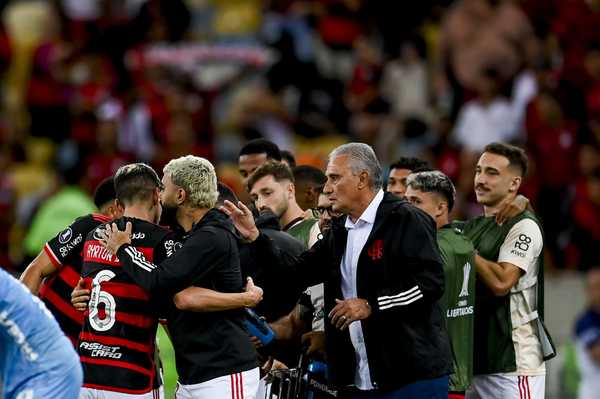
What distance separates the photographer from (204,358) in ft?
24.2

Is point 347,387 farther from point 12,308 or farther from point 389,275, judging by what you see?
point 12,308

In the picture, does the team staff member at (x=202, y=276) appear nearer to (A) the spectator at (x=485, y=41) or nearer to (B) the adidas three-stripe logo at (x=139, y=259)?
(B) the adidas three-stripe logo at (x=139, y=259)

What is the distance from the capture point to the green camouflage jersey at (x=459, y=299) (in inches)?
322

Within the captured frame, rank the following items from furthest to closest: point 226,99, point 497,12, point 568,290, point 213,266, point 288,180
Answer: point 226,99 < point 497,12 < point 568,290 < point 288,180 < point 213,266

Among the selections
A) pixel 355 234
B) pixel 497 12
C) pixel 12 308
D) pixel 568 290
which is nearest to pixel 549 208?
pixel 568 290

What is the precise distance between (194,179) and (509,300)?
229 centimetres

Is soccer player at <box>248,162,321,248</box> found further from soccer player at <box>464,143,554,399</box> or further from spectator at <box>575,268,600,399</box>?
spectator at <box>575,268,600,399</box>

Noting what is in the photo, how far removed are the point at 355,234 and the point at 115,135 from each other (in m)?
8.83

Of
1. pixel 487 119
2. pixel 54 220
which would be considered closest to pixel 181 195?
pixel 54 220

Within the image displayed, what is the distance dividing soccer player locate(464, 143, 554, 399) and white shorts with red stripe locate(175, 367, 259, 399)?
1780 millimetres

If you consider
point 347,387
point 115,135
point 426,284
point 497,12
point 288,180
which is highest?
point 497,12

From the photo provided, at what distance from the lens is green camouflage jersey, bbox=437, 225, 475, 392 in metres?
8.19

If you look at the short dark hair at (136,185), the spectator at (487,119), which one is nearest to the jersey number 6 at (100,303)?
the short dark hair at (136,185)

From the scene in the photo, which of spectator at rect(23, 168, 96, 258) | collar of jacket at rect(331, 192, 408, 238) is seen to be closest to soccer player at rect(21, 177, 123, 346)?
collar of jacket at rect(331, 192, 408, 238)
